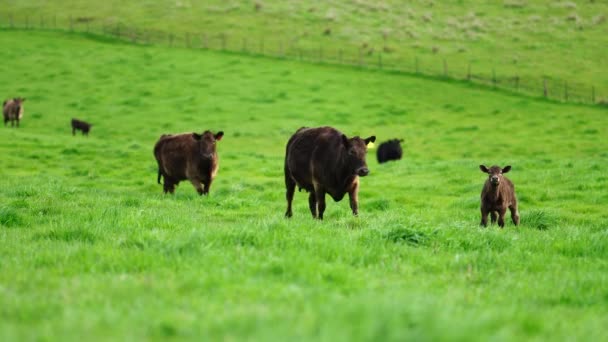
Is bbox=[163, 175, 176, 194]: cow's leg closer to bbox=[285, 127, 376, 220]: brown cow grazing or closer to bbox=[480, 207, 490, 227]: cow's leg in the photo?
bbox=[285, 127, 376, 220]: brown cow grazing

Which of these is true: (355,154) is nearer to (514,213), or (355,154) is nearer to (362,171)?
(362,171)

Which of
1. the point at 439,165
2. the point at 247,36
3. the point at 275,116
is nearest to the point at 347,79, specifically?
the point at 275,116

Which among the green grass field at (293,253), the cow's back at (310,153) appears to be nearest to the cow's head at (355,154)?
the cow's back at (310,153)

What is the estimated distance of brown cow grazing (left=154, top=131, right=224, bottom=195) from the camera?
15.6 meters

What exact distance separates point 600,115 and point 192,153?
2810 cm

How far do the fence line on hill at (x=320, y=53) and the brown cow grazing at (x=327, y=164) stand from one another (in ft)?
106

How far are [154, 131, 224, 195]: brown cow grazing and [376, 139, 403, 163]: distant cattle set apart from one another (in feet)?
43.8

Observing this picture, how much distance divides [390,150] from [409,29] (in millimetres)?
29354

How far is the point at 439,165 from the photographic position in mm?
22547

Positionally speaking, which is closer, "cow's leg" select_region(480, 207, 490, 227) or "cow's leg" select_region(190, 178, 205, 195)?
"cow's leg" select_region(480, 207, 490, 227)

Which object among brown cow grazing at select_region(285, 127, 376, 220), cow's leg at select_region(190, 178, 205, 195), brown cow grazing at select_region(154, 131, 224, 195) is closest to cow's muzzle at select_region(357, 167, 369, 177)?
brown cow grazing at select_region(285, 127, 376, 220)

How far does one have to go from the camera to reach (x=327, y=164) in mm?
10906

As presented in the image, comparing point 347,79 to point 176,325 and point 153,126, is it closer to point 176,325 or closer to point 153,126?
point 153,126

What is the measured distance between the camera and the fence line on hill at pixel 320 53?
41.5m
